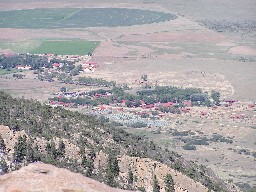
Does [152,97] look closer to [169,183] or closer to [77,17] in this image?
[169,183]

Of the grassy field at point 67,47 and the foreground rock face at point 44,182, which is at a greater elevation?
the foreground rock face at point 44,182

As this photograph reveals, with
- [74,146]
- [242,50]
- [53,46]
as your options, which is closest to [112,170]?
[74,146]

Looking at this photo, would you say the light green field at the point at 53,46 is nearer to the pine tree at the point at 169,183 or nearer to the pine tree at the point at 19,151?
the pine tree at the point at 169,183

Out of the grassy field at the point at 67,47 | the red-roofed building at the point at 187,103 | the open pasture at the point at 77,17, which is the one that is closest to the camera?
the red-roofed building at the point at 187,103

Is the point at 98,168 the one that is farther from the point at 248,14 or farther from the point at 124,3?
the point at 124,3

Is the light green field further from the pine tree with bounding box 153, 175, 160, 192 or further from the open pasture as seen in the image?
the pine tree with bounding box 153, 175, 160, 192

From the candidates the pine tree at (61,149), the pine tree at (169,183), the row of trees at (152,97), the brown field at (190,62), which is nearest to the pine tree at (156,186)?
the pine tree at (169,183)
